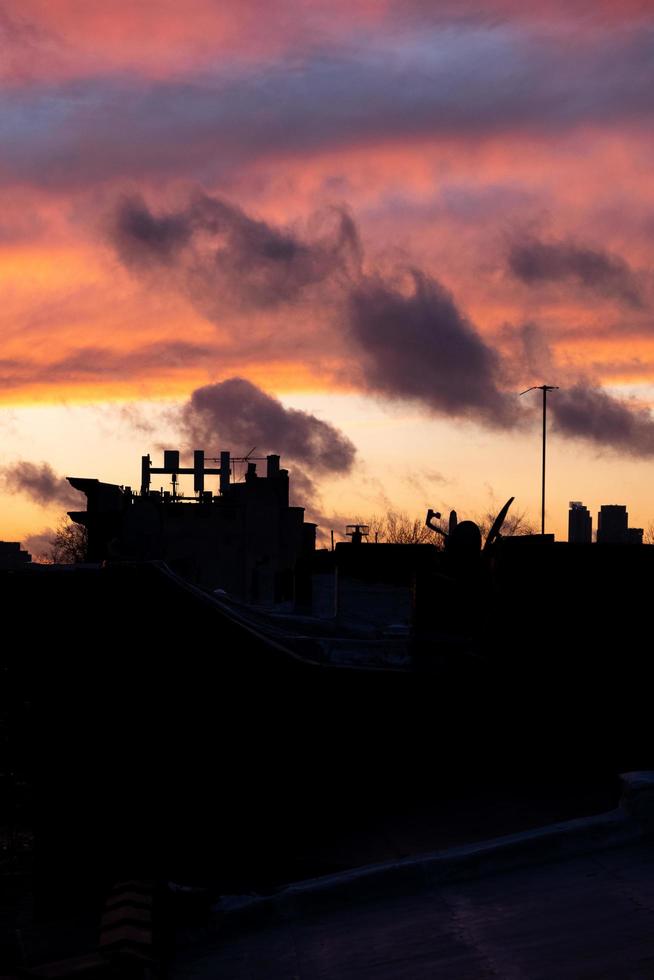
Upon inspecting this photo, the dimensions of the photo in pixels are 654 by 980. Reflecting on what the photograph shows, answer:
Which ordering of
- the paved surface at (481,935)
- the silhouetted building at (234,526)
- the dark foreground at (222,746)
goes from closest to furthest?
the paved surface at (481,935), the dark foreground at (222,746), the silhouetted building at (234,526)

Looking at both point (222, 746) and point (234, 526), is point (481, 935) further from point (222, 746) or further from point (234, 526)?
point (234, 526)

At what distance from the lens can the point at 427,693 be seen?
1972cm

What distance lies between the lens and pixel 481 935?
8.95m

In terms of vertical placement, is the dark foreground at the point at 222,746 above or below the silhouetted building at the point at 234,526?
below

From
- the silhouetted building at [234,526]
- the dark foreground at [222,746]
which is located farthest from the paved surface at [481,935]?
the silhouetted building at [234,526]

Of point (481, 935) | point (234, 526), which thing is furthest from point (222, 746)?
point (234, 526)

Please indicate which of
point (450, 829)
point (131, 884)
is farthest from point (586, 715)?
point (131, 884)

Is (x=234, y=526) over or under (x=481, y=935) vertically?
over

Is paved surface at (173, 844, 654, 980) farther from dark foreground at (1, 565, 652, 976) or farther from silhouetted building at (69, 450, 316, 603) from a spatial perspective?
silhouetted building at (69, 450, 316, 603)

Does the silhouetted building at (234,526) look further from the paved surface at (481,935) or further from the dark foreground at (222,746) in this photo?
the paved surface at (481,935)

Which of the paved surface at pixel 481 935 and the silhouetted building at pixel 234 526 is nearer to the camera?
the paved surface at pixel 481 935


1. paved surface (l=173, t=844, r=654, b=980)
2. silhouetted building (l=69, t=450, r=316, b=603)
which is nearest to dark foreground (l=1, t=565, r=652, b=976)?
paved surface (l=173, t=844, r=654, b=980)

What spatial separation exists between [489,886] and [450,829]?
6.47 metres

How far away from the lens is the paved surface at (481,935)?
26.8 ft
